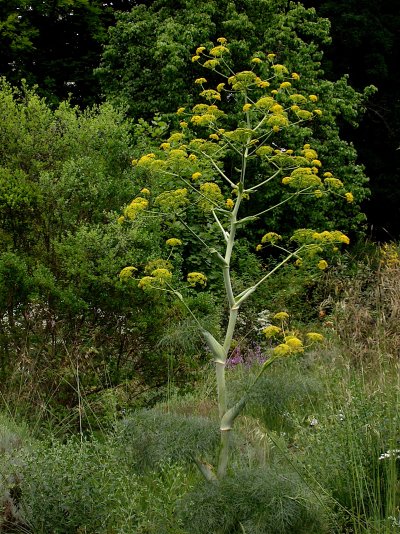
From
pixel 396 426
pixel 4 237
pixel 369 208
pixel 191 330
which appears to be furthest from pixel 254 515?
pixel 369 208

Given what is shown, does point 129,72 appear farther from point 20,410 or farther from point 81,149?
point 20,410

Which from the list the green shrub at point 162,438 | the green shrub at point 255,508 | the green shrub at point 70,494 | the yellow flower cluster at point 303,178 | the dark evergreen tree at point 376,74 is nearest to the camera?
the green shrub at point 255,508

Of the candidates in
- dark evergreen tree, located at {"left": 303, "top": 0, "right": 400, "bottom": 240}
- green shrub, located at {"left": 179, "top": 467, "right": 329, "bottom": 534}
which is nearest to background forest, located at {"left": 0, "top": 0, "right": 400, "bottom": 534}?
green shrub, located at {"left": 179, "top": 467, "right": 329, "bottom": 534}

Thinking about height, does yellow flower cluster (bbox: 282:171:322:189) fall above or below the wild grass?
above

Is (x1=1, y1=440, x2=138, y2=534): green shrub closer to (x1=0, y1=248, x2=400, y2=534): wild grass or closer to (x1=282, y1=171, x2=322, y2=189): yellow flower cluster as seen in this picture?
(x1=0, y1=248, x2=400, y2=534): wild grass

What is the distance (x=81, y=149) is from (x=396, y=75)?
16.0 metres

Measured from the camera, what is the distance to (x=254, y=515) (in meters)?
3.99

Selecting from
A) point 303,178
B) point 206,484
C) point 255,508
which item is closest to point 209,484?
point 206,484

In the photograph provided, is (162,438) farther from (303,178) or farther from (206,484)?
(303,178)

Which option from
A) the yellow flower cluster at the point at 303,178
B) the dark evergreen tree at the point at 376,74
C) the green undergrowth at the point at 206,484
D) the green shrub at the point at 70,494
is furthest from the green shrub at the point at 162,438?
the dark evergreen tree at the point at 376,74

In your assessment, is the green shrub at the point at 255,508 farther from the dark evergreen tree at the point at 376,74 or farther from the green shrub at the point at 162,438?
the dark evergreen tree at the point at 376,74

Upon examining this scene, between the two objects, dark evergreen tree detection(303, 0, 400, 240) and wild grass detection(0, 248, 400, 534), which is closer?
wild grass detection(0, 248, 400, 534)

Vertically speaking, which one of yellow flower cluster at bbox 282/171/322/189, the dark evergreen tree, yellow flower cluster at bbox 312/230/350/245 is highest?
yellow flower cluster at bbox 282/171/322/189

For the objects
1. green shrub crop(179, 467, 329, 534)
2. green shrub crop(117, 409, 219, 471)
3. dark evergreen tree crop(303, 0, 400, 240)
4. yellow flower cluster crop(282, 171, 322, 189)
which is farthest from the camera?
dark evergreen tree crop(303, 0, 400, 240)
